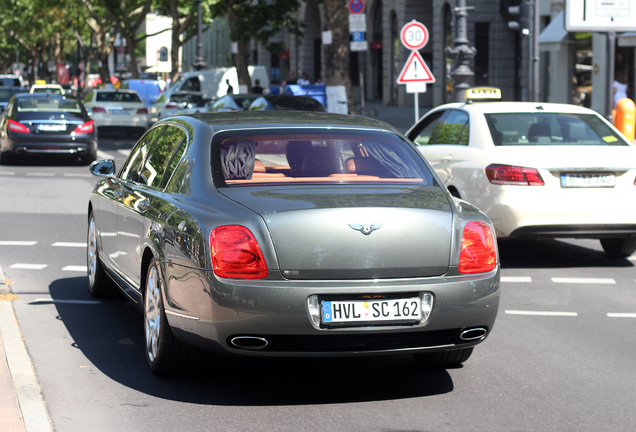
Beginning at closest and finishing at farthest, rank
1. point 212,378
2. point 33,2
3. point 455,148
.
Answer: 1. point 212,378
2. point 455,148
3. point 33,2

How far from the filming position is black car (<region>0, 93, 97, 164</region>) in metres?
22.2

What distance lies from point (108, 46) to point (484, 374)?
64.0m

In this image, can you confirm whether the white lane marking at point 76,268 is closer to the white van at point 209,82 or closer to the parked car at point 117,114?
the parked car at point 117,114

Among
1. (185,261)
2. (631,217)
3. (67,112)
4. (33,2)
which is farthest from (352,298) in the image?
(33,2)

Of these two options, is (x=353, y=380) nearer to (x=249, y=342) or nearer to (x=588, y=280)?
(x=249, y=342)

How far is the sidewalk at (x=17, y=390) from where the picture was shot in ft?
16.5

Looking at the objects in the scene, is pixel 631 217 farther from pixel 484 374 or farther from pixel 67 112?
pixel 67 112

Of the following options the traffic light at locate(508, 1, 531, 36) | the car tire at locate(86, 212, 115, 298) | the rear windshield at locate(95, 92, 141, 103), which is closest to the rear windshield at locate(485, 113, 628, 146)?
the car tire at locate(86, 212, 115, 298)

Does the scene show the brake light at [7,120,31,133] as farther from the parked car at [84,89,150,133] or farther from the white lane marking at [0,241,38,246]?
the white lane marking at [0,241,38,246]

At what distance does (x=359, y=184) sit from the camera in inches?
237

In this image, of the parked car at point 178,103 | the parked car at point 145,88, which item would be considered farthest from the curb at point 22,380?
the parked car at point 145,88

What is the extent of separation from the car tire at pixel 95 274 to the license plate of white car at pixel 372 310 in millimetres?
3265

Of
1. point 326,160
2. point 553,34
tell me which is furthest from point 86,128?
point 553,34

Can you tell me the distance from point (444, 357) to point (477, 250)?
0.80 m
